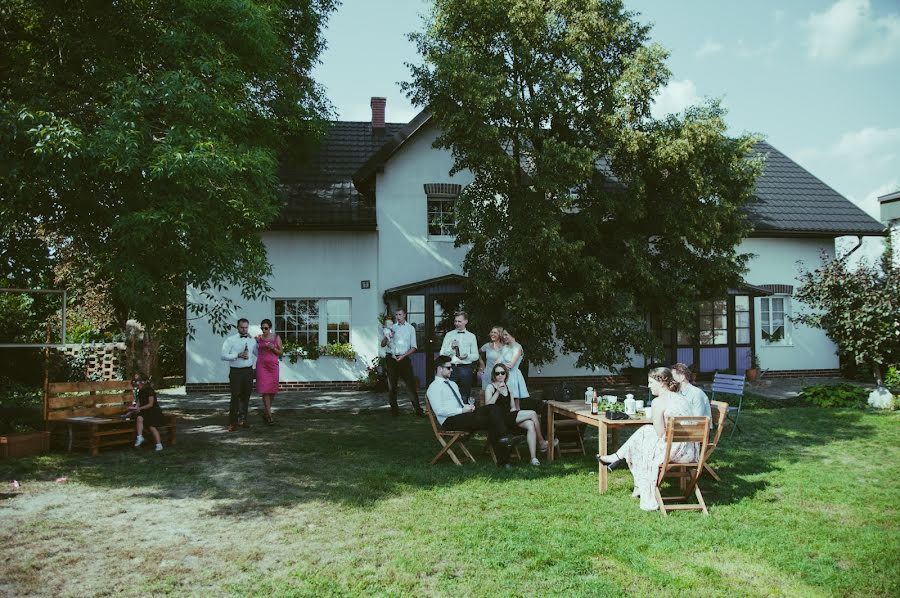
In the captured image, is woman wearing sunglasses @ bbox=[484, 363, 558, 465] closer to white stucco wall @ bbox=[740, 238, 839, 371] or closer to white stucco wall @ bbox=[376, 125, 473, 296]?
white stucco wall @ bbox=[376, 125, 473, 296]

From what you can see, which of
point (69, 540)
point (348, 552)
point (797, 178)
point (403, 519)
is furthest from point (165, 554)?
point (797, 178)

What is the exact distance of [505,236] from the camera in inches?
511

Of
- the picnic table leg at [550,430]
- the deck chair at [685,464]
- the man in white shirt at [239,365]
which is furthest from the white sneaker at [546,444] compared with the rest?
the man in white shirt at [239,365]

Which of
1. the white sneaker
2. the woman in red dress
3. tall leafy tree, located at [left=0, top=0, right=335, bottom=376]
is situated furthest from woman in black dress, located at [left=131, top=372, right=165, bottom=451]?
the white sneaker

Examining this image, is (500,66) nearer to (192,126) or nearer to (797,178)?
(192,126)

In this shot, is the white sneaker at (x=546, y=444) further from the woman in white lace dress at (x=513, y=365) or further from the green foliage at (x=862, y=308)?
the green foliage at (x=862, y=308)

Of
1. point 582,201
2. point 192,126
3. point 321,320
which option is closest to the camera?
point 192,126

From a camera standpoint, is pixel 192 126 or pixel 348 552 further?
pixel 192 126

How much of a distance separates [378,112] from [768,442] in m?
13.8

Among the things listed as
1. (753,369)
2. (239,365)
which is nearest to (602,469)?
(239,365)

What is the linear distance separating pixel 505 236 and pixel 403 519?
830 cm

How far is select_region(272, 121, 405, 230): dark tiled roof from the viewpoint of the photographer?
15.4 meters

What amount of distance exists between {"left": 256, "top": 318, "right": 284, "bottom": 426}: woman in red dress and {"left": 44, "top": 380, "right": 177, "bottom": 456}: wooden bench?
165 centimetres

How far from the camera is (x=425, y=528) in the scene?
16.9 feet
